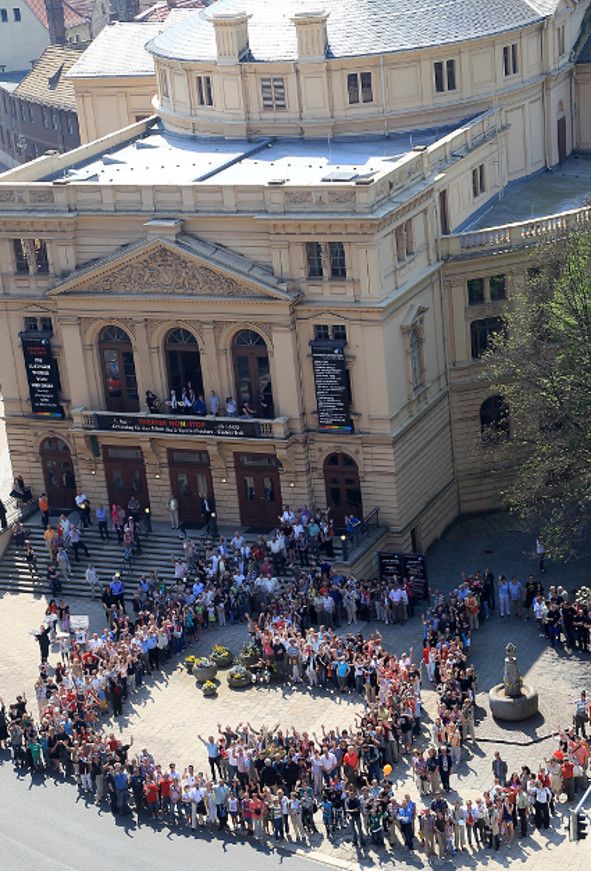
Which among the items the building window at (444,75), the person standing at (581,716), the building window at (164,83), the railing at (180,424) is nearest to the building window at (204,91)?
the building window at (164,83)

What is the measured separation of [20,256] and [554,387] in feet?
74.4

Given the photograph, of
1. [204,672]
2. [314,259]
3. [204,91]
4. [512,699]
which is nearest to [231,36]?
[204,91]

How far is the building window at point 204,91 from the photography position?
3263 inches

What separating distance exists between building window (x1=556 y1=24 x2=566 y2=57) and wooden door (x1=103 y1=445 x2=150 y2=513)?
91.1 ft

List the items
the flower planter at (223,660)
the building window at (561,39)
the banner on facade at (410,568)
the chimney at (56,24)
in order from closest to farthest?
the flower planter at (223,660), the banner on facade at (410,568), the building window at (561,39), the chimney at (56,24)

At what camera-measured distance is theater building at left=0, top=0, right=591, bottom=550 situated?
71.8m

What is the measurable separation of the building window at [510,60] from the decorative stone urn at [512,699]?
31.0m

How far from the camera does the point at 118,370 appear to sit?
7581 cm

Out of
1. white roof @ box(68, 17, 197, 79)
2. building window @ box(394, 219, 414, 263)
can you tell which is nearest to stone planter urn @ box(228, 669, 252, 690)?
building window @ box(394, 219, 414, 263)

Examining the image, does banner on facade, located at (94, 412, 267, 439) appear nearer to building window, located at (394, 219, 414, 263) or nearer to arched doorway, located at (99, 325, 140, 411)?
arched doorway, located at (99, 325, 140, 411)

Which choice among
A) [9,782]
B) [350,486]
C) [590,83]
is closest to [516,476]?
[350,486]

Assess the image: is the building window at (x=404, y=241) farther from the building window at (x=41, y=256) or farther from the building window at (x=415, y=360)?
the building window at (x=41, y=256)

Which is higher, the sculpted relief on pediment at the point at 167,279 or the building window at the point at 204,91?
the building window at the point at 204,91

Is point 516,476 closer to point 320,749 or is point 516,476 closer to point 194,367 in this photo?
point 194,367
